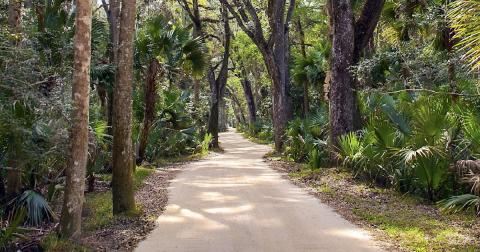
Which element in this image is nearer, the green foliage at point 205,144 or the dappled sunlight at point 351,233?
the dappled sunlight at point 351,233

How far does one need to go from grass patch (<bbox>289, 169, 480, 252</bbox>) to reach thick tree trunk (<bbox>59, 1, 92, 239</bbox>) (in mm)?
4265

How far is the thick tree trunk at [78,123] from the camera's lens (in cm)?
648

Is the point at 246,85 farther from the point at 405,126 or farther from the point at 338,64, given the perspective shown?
the point at 405,126

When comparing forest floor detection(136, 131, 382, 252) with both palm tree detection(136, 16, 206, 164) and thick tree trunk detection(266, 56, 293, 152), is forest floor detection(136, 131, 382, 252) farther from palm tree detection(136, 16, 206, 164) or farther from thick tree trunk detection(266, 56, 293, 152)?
thick tree trunk detection(266, 56, 293, 152)

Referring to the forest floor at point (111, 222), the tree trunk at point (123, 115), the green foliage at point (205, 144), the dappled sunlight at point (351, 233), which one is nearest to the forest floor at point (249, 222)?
the dappled sunlight at point (351, 233)

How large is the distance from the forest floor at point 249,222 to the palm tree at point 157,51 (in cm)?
413

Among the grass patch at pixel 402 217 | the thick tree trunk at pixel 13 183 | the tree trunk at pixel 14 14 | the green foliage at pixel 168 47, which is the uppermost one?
the green foliage at pixel 168 47

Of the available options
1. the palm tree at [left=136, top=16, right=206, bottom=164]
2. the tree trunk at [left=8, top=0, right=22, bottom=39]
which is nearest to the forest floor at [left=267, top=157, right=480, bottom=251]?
the palm tree at [left=136, top=16, right=206, bottom=164]

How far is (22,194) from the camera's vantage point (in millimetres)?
7852

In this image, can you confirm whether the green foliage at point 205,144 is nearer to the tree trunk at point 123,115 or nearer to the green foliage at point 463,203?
the tree trunk at point 123,115

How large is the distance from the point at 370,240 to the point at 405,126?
4.22m

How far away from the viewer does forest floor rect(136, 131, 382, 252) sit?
6582 mm

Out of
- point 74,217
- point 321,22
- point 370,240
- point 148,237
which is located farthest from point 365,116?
point 321,22

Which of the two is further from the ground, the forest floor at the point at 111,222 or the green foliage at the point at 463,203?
the green foliage at the point at 463,203
